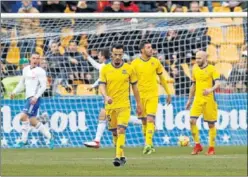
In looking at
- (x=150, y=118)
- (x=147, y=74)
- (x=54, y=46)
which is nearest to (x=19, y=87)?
(x=54, y=46)

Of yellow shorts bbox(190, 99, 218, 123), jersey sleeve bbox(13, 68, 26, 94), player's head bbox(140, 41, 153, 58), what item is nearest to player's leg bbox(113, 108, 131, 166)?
player's head bbox(140, 41, 153, 58)

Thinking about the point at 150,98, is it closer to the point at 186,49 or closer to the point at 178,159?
the point at 178,159

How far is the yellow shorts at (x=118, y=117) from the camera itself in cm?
1448

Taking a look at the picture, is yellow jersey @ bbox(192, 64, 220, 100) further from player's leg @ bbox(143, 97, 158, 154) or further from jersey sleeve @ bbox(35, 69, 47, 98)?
jersey sleeve @ bbox(35, 69, 47, 98)

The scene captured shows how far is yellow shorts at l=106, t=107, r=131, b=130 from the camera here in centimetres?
1448

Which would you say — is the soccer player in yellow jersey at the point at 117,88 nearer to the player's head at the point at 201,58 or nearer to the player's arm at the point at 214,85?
the player's arm at the point at 214,85

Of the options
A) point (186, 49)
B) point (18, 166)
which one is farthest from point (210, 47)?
A: point (18, 166)

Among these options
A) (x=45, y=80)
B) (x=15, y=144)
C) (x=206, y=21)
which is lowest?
(x=15, y=144)

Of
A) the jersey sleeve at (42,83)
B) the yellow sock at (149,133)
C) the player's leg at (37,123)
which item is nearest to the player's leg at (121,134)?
the yellow sock at (149,133)

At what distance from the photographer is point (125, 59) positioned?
21938 mm

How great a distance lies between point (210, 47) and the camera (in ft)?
73.6

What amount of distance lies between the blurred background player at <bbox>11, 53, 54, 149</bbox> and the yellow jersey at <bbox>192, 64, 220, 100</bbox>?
3585mm

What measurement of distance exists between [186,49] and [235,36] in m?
1.30

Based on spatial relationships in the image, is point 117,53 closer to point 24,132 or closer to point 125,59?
point 24,132
